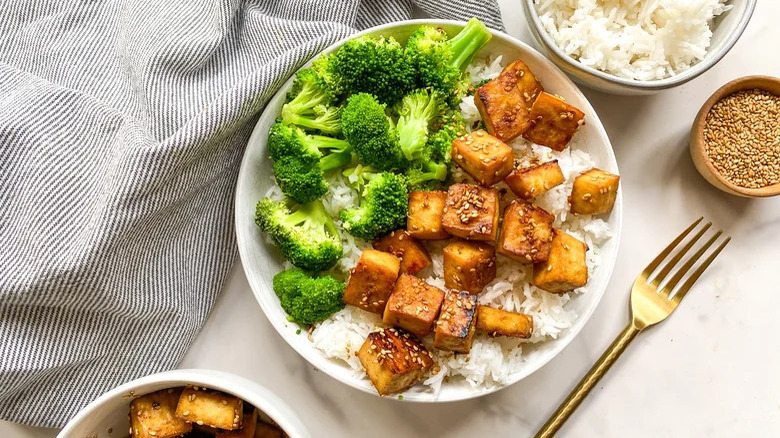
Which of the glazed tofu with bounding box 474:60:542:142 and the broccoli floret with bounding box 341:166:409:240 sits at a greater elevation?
the glazed tofu with bounding box 474:60:542:142

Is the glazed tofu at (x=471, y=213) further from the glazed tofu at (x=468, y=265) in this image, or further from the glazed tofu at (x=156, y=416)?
the glazed tofu at (x=156, y=416)

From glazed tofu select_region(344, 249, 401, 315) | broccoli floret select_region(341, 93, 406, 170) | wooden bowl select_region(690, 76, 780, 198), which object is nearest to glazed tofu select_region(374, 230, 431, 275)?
glazed tofu select_region(344, 249, 401, 315)

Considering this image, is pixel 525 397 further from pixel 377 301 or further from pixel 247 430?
pixel 247 430

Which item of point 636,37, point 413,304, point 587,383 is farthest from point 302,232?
point 636,37

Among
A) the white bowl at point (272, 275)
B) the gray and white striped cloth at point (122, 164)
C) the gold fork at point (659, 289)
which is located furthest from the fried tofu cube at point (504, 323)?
the gray and white striped cloth at point (122, 164)

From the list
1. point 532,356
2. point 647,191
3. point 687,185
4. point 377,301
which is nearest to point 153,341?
point 377,301

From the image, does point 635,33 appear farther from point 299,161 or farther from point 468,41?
point 299,161

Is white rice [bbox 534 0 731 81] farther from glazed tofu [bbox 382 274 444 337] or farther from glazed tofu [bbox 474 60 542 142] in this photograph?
glazed tofu [bbox 382 274 444 337]
